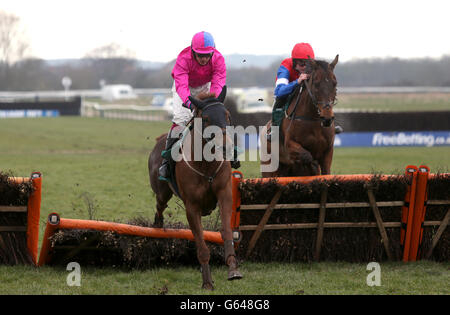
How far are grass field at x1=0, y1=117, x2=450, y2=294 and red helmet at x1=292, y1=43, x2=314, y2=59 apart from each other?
167 cm

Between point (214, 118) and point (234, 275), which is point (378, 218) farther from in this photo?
point (214, 118)

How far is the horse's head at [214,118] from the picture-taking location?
490 centimetres

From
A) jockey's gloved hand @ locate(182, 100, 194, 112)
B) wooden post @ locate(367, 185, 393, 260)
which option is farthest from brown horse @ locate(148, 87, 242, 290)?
wooden post @ locate(367, 185, 393, 260)

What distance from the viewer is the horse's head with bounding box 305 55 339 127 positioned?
6.59 metres

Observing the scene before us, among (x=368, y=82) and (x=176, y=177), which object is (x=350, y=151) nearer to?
(x=368, y=82)

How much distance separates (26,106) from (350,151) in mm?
27865

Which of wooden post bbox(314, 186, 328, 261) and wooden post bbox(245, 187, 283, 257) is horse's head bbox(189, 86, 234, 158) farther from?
wooden post bbox(314, 186, 328, 261)

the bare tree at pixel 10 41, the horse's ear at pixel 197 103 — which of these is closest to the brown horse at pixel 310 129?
the horse's ear at pixel 197 103

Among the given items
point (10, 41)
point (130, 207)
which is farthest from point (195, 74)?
point (10, 41)

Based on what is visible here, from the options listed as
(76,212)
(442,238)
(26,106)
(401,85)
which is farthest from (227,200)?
(26,106)

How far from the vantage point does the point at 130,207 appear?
32.7 feet

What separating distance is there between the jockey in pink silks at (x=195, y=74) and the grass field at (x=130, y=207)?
93 centimetres

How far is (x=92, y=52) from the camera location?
57.4 m

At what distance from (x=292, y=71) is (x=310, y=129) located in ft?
2.91
